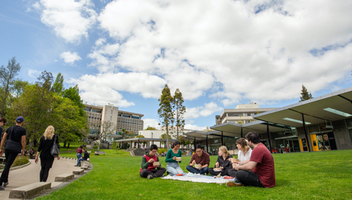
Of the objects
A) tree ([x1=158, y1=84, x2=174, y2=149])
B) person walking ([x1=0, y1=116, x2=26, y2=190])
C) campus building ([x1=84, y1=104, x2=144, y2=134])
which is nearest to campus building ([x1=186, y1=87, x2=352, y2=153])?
tree ([x1=158, y1=84, x2=174, y2=149])

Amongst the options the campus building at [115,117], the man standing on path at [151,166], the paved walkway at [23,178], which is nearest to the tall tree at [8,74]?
the paved walkway at [23,178]

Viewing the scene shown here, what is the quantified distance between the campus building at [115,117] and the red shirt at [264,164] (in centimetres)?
7718

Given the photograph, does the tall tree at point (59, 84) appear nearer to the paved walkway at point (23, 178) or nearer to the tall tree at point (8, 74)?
the tall tree at point (8, 74)

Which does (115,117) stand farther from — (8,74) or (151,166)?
(151,166)

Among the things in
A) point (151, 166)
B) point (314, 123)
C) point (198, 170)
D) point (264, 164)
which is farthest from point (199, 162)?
point (314, 123)

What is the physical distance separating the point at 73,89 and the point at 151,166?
43.8 m

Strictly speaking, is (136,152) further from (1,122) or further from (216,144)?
(1,122)

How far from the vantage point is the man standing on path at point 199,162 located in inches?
243

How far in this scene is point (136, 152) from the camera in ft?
117

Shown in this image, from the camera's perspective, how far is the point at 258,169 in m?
3.75

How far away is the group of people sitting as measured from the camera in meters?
3.62

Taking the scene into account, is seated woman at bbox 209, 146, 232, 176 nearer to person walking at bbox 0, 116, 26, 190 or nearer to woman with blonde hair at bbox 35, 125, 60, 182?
woman with blonde hair at bbox 35, 125, 60, 182

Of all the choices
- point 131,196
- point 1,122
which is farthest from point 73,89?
point 131,196

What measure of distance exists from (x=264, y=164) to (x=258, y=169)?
0.58 ft
